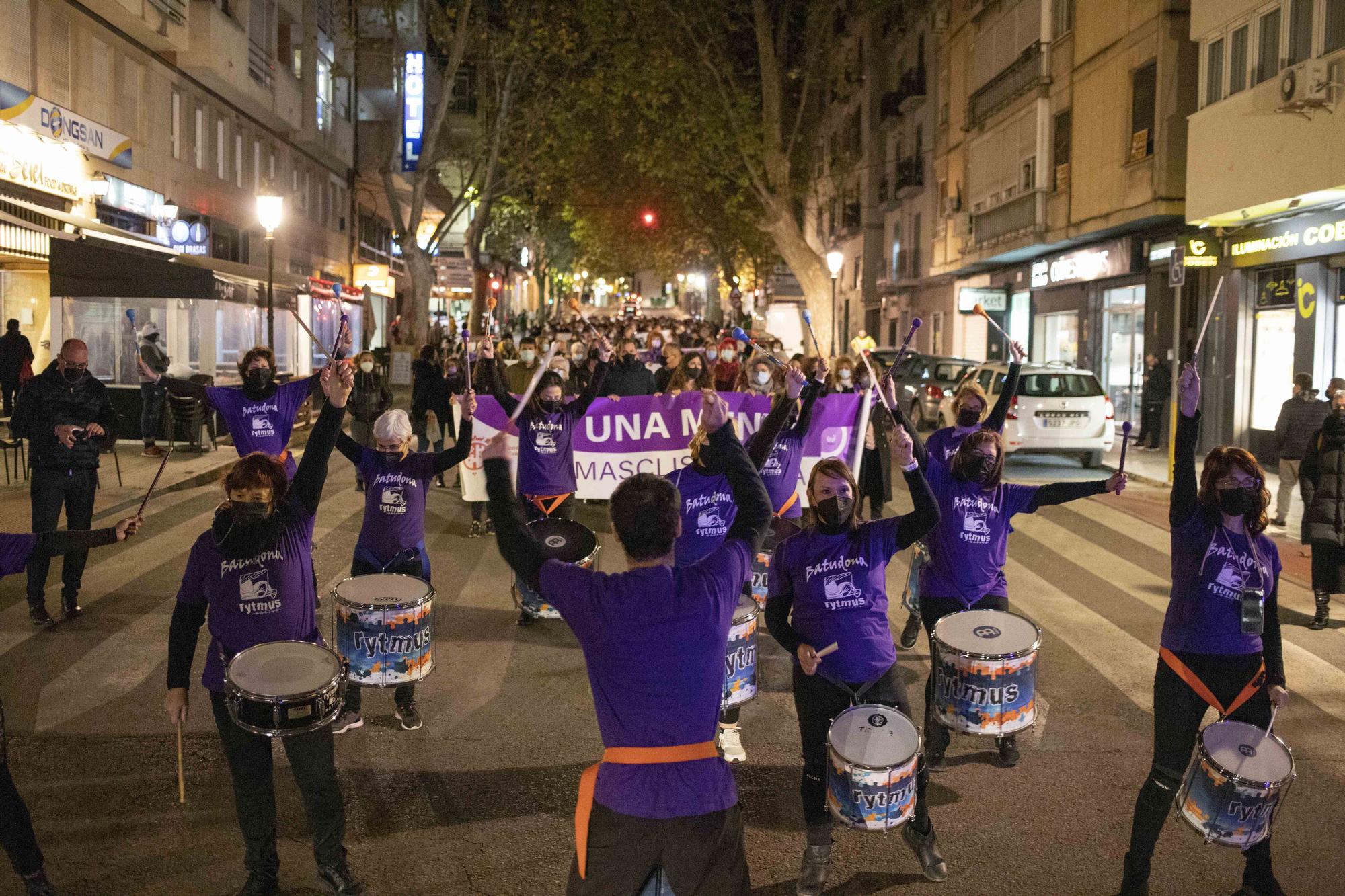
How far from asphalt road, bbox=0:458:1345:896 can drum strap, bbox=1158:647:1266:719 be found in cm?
79

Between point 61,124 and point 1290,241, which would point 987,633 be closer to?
point 1290,241

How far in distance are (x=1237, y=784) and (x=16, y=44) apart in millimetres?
19136

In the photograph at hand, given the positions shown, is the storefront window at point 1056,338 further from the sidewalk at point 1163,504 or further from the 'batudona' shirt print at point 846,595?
the 'batudona' shirt print at point 846,595

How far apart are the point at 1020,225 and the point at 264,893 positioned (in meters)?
26.0

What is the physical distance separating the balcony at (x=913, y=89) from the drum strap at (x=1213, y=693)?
3676cm

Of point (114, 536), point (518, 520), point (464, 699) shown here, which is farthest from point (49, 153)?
point (518, 520)

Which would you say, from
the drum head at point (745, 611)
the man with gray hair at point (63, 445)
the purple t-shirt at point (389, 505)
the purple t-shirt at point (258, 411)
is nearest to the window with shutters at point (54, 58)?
the man with gray hair at point (63, 445)

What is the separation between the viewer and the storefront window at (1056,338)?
92.7ft

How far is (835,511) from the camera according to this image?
4938 mm

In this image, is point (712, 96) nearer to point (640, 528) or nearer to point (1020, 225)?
point (1020, 225)

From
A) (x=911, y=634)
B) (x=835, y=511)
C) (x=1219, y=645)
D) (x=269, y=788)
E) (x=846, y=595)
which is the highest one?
(x=835, y=511)

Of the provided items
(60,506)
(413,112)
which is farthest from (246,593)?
(413,112)

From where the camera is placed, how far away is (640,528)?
3127 millimetres

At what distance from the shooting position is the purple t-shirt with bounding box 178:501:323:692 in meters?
4.64
